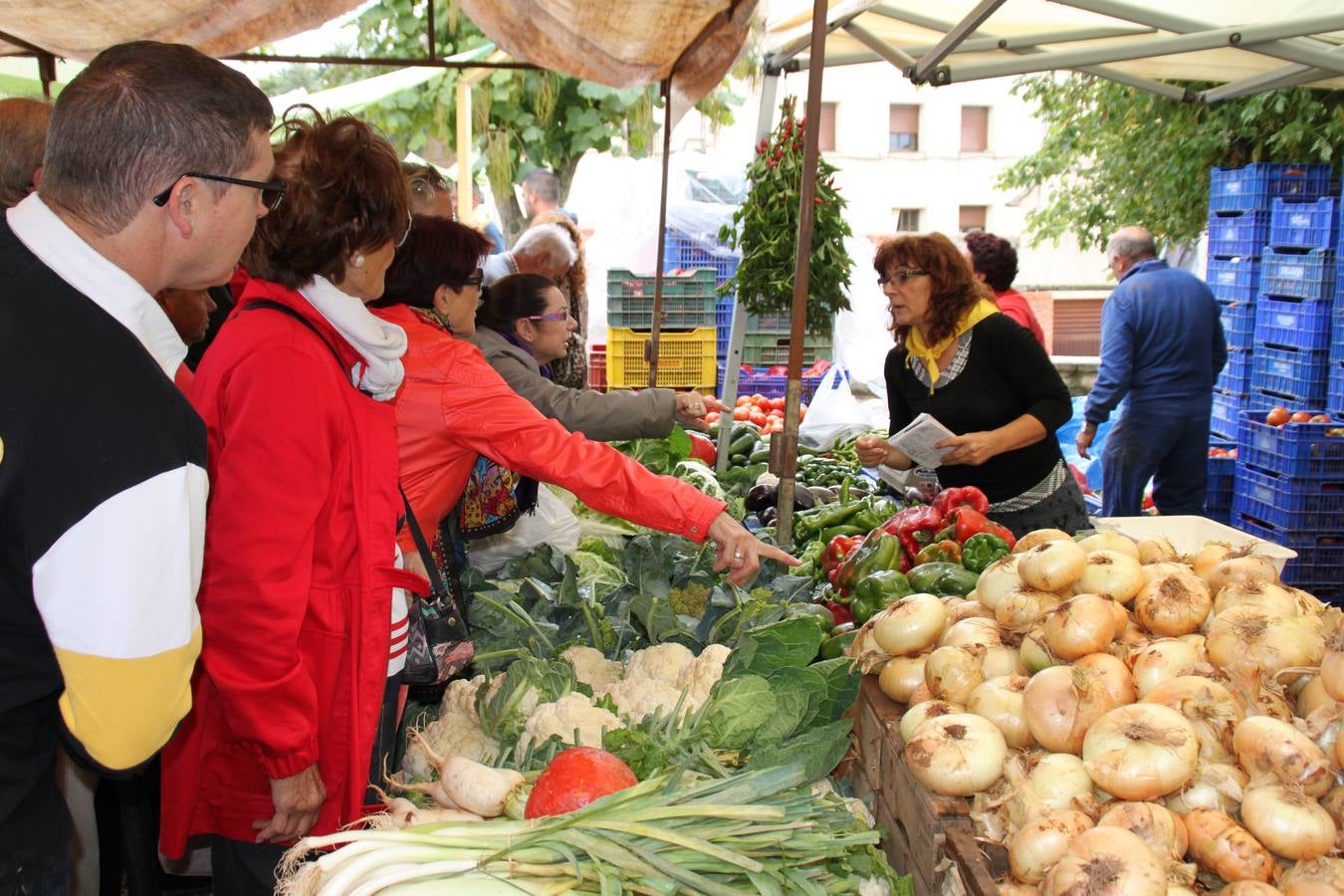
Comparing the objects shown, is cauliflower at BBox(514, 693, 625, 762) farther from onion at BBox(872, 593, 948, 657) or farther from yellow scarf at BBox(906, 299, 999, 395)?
yellow scarf at BBox(906, 299, 999, 395)

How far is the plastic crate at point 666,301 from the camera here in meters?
8.79

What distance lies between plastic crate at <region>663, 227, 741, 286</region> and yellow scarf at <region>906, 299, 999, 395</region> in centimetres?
589

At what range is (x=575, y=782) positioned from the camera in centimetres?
187

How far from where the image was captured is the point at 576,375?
20.4 feet

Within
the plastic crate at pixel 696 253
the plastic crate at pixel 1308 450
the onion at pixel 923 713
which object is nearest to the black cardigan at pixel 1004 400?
the onion at pixel 923 713

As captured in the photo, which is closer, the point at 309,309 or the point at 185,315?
the point at 309,309

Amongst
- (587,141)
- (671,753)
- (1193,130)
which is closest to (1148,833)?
(671,753)

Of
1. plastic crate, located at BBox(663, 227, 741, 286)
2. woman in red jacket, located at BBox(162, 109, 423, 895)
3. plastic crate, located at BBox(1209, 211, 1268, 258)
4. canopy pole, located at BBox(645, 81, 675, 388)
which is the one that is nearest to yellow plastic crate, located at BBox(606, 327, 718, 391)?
plastic crate, located at BBox(663, 227, 741, 286)

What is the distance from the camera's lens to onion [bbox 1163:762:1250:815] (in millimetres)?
1829

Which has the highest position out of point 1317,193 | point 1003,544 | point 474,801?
point 1317,193

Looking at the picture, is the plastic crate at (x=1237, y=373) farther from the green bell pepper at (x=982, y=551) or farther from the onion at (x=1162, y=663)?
the onion at (x=1162, y=663)

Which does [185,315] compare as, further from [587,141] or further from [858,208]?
[858,208]

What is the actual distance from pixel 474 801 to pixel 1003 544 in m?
1.96

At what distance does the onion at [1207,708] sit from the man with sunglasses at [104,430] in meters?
1.69
